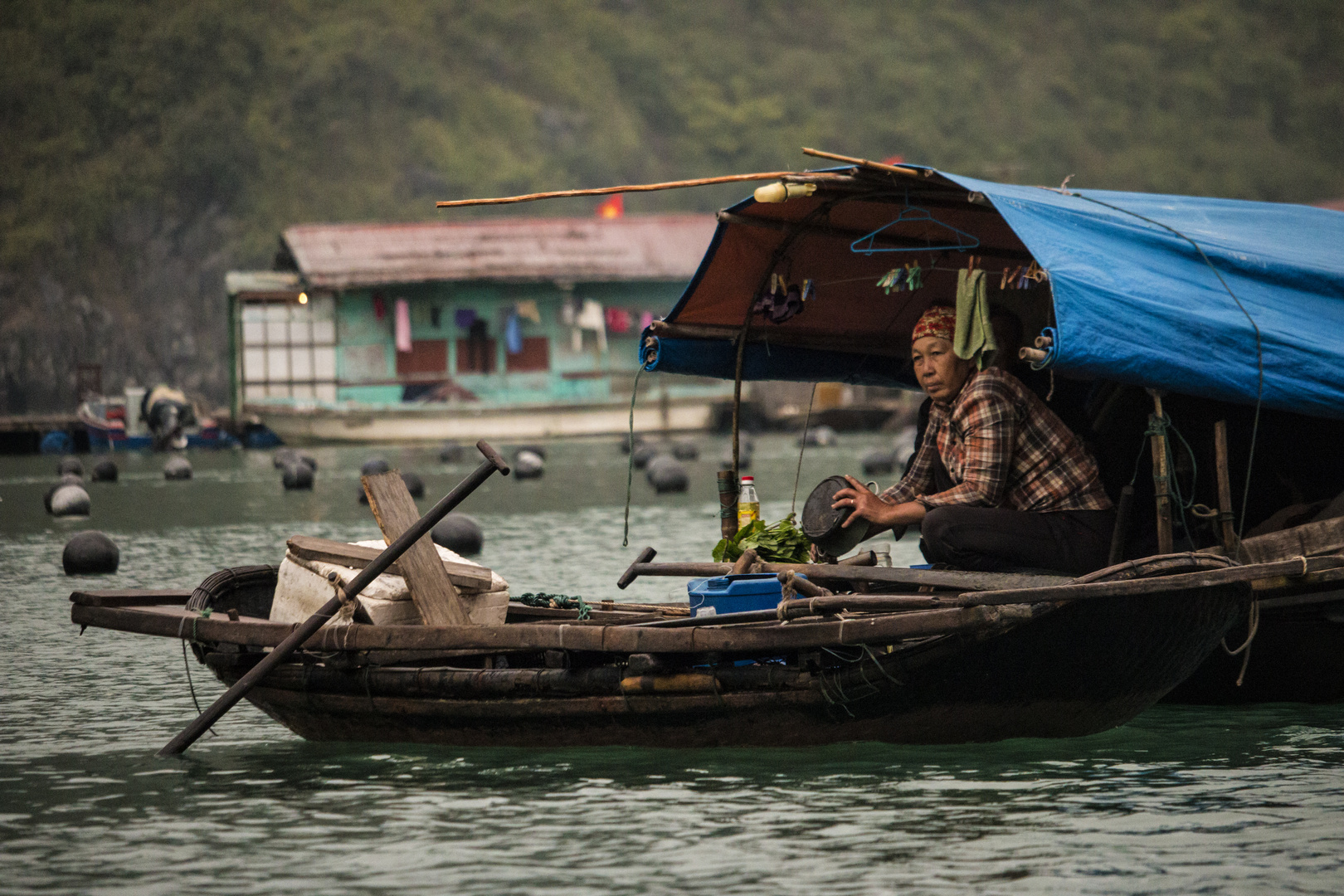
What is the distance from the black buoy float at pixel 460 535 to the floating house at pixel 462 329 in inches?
883

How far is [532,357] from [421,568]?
35.5 meters

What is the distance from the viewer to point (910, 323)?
10.5 m

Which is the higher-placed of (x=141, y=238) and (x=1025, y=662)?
(x=141, y=238)

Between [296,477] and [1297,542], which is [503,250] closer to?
[296,477]

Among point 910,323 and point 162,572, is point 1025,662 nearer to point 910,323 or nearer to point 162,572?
point 910,323

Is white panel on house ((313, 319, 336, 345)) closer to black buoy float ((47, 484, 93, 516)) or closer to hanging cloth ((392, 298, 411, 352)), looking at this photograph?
hanging cloth ((392, 298, 411, 352))

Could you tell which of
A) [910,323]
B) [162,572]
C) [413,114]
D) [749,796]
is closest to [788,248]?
[910,323]

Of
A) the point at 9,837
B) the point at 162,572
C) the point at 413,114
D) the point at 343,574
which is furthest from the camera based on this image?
the point at 413,114

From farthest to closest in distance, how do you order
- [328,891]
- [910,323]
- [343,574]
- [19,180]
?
[19,180], [910,323], [343,574], [328,891]

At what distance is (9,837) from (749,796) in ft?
9.53

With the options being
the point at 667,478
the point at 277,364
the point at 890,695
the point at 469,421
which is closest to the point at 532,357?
the point at 469,421

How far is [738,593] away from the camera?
7859 millimetres

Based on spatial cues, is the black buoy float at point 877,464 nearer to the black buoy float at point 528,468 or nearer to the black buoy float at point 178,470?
the black buoy float at point 528,468

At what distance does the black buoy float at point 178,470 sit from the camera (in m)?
28.0
